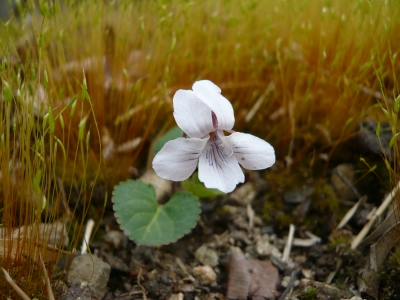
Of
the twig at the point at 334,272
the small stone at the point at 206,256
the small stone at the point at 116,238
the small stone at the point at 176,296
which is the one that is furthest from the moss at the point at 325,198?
the small stone at the point at 116,238

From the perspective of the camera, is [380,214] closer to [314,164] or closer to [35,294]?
[314,164]

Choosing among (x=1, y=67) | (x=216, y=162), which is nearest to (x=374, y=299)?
(x=216, y=162)

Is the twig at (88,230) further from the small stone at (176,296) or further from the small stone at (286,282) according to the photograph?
the small stone at (286,282)

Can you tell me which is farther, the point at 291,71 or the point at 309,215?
the point at 291,71

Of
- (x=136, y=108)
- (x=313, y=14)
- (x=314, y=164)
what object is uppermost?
(x=313, y=14)

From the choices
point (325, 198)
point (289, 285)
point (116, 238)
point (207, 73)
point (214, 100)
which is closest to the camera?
point (214, 100)

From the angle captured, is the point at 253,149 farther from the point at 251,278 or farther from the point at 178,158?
the point at 251,278

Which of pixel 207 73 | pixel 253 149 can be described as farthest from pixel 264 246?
pixel 207 73
